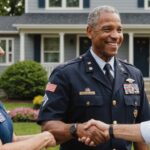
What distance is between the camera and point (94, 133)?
401 centimetres

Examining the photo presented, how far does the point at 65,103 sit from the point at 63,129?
0.69 ft

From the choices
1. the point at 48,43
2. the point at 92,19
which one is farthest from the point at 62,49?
the point at 92,19

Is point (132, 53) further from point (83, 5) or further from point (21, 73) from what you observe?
point (21, 73)

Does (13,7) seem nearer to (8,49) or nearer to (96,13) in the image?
(8,49)

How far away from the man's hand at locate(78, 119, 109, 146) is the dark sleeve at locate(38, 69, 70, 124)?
0.81 feet

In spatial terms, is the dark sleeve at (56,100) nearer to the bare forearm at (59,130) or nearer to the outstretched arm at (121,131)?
the bare forearm at (59,130)

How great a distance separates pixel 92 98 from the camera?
417cm

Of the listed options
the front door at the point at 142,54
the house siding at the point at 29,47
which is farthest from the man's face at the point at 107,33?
the house siding at the point at 29,47

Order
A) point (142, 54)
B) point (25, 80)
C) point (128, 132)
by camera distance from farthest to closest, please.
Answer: point (142, 54) < point (25, 80) < point (128, 132)

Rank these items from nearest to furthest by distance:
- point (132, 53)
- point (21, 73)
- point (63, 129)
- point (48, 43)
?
point (63, 129) → point (21, 73) → point (132, 53) → point (48, 43)

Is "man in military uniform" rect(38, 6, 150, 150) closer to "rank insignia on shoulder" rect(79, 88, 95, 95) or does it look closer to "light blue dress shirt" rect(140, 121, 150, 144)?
"rank insignia on shoulder" rect(79, 88, 95, 95)

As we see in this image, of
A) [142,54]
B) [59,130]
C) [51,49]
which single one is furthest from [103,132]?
[51,49]

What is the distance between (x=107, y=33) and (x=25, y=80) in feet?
59.2

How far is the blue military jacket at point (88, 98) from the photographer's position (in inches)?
163
